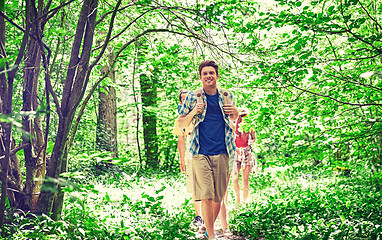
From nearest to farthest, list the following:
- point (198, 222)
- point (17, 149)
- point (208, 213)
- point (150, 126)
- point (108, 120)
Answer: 1. point (17, 149)
2. point (208, 213)
3. point (198, 222)
4. point (108, 120)
5. point (150, 126)

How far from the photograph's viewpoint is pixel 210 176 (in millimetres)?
4672

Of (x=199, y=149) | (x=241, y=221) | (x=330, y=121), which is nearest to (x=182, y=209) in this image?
(x=241, y=221)

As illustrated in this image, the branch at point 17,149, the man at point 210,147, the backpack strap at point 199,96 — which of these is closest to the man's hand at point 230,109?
the man at point 210,147

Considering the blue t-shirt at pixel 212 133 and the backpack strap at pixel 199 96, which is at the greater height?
the backpack strap at pixel 199 96

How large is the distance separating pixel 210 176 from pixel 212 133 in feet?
1.69

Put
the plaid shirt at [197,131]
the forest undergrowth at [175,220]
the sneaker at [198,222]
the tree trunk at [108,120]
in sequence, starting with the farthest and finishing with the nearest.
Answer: the tree trunk at [108,120] → the sneaker at [198,222] → the plaid shirt at [197,131] → the forest undergrowth at [175,220]

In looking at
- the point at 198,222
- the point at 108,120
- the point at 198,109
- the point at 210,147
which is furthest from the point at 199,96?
the point at 108,120

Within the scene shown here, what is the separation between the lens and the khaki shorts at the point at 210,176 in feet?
15.2

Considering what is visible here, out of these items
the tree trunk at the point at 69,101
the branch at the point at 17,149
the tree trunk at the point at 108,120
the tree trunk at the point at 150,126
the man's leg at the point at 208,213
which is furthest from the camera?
the tree trunk at the point at 150,126

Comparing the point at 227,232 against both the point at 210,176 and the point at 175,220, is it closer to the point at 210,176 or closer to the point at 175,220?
the point at 175,220

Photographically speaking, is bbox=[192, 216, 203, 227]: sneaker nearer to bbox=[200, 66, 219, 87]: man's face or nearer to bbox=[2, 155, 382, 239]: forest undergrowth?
bbox=[2, 155, 382, 239]: forest undergrowth

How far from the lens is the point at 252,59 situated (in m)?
5.34

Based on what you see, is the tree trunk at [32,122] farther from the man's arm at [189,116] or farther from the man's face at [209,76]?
the man's face at [209,76]

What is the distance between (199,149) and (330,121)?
2.04 metres
